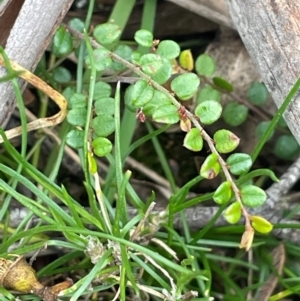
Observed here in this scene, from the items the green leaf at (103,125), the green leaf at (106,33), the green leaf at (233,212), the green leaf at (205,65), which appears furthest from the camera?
the green leaf at (205,65)

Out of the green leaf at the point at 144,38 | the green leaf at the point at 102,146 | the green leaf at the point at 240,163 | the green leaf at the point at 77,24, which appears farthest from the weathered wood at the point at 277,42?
the green leaf at the point at 77,24

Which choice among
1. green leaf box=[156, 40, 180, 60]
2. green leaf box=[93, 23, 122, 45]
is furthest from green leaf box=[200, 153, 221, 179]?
green leaf box=[93, 23, 122, 45]

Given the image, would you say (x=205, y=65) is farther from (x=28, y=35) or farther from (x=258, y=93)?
(x=28, y=35)

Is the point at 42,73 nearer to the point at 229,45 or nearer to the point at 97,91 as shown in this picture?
the point at 97,91

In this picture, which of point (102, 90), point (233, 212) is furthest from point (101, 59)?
point (233, 212)

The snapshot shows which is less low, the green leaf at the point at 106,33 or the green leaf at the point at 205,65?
the green leaf at the point at 106,33

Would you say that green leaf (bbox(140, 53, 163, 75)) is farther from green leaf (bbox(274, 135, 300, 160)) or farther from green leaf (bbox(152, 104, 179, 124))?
green leaf (bbox(274, 135, 300, 160))

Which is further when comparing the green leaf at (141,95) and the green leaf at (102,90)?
the green leaf at (102,90)

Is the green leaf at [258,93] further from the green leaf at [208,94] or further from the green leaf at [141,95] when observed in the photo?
the green leaf at [141,95]
